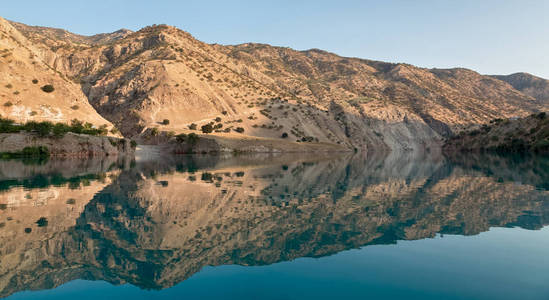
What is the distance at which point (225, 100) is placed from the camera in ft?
365

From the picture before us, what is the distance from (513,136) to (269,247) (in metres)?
112

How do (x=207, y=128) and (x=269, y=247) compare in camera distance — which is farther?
(x=207, y=128)

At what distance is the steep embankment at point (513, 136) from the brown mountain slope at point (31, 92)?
10940 cm

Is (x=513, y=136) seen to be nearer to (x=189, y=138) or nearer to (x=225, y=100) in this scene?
(x=225, y=100)

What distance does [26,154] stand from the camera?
5278 centimetres

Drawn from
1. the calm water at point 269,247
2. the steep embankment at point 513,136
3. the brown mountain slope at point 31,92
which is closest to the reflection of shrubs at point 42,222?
the calm water at point 269,247

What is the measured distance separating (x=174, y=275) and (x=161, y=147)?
264 ft

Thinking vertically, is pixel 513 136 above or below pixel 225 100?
below

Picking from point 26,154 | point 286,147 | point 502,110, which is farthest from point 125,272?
point 502,110

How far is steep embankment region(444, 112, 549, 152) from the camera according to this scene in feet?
281

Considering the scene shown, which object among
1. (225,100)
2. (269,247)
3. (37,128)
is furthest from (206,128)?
(269,247)

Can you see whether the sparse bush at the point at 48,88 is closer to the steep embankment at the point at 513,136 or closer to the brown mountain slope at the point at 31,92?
the brown mountain slope at the point at 31,92

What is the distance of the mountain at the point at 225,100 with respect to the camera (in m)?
101

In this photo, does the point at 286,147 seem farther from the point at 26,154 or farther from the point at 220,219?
the point at 220,219
